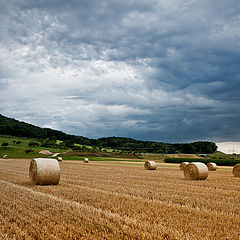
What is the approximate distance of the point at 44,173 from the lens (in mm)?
12547

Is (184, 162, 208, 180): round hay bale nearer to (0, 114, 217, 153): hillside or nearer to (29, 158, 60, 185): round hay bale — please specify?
(29, 158, 60, 185): round hay bale

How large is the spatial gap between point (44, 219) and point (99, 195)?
3240mm

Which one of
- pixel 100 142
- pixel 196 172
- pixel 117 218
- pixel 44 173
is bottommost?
pixel 117 218

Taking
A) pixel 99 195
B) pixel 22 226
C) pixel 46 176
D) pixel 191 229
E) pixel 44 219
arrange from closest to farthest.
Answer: pixel 191 229 < pixel 22 226 < pixel 44 219 < pixel 99 195 < pixel 46 176

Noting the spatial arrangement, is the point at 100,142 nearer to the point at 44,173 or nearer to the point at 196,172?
the point at 196,172

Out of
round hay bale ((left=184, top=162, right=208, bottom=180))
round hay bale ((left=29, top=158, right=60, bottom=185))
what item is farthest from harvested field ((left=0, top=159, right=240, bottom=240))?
round hay bale ((left=184, top=162, right=208, bottom=180))

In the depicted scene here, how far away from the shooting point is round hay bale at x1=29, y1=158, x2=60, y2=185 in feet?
41.0

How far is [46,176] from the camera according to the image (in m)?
12.5

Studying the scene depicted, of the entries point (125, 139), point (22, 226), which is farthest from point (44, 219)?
point (125, 139)

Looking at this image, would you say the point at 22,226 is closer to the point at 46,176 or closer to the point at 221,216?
the point at 221,216

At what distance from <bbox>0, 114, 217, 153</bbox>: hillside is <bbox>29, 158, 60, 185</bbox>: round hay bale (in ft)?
200

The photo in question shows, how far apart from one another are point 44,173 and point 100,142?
287 feet

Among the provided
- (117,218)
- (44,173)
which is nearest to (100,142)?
(44,173)

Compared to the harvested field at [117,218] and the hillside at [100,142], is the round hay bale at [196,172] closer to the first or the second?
the harvested field at [117,218]
